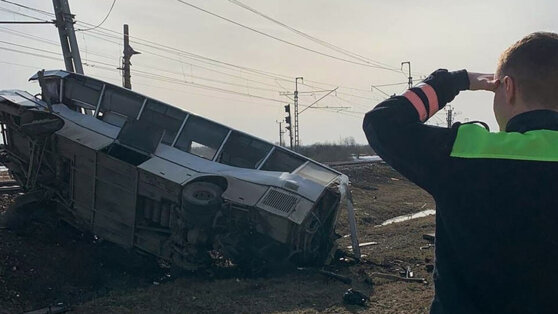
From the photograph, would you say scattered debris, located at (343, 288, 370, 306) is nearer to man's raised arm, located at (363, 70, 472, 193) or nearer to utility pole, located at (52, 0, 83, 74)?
man's raised arm, located at (363, 70, 472, 193)

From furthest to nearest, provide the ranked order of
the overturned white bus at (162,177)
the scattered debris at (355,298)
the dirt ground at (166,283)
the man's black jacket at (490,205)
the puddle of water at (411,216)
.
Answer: the puddle of water at (411,216)
the overturned white bus at (162,177)
the scattered debris at (355,298)
the dirt ground at (166,283)
the man's black jacket at (490,205)

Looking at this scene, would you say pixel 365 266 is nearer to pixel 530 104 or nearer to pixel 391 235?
pixel 391 235

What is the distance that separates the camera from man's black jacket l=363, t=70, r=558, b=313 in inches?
62.9

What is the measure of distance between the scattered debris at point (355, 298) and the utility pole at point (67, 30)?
46.3 ft

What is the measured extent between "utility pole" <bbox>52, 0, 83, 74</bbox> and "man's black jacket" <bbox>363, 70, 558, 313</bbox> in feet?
59.6

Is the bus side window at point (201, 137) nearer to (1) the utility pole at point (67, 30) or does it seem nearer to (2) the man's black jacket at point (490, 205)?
(2) the man's black jacket at point (490, 205)

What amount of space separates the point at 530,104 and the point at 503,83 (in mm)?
105

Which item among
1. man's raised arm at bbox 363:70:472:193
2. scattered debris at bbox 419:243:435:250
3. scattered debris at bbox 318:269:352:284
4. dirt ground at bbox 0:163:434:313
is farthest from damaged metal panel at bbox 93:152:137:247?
man's raised arm at bbox 363:70:472:193

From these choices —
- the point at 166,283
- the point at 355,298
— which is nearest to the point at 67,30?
the point at 166,283

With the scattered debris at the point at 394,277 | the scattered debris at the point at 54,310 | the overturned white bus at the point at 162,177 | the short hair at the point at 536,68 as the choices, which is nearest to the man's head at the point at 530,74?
the short hair at the point at 536,68

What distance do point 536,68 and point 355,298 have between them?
5.84m

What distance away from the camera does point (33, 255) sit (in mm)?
8742

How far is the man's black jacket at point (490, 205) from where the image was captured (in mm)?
1597

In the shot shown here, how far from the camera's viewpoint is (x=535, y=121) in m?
1.70
